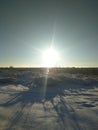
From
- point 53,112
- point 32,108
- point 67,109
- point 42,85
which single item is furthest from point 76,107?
point 42,85

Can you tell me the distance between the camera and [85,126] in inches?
221

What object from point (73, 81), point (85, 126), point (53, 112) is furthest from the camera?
point (73, 81)

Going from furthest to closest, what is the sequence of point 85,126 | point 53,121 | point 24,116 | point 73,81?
1. point 73,81
2. point 24,116
3. point 53,121
4. point 85,126

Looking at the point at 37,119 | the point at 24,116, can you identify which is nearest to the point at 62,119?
the point at 37,119

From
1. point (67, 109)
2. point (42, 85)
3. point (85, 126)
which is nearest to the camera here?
point (85, 126)

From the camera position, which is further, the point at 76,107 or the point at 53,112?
the point at 76,107

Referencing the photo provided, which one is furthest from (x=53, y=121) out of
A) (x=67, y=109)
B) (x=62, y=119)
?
(x=67, y=109)

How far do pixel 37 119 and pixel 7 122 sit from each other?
0.91 m

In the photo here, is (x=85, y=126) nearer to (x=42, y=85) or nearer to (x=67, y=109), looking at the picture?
(x=67, y=109)

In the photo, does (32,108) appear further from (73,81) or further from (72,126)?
(73,81)

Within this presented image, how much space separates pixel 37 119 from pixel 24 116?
1.88 feet

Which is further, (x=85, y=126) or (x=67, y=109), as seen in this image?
(x=67, y=109)

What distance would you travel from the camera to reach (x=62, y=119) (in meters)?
6.29

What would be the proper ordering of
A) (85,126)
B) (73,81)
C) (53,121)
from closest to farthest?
(85,126) < (53,121) < (73,81)
